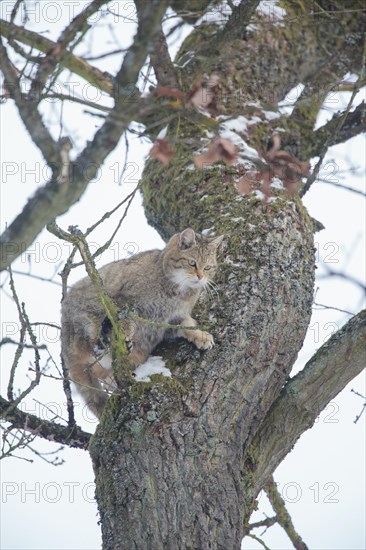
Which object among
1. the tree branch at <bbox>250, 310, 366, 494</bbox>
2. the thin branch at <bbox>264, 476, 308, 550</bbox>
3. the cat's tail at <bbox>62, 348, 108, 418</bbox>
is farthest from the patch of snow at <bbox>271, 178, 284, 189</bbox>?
the thin branch at <bbox>264, 476, 308, 550</bbox>

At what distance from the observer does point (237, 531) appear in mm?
3086

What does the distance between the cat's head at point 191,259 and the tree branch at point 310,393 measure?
1.03 metres

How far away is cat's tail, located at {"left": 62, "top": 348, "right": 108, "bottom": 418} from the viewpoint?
4359mm

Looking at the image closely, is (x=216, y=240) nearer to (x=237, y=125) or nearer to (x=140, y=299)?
(x=140, y=299)

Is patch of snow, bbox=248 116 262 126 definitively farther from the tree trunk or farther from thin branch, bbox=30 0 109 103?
thin branch, bbox=30 0 109 103

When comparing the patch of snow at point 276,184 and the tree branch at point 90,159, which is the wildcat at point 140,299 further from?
the tree branch at point 90,159

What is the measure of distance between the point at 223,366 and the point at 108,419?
67 centimetres

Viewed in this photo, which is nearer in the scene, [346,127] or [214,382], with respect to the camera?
[214,382]

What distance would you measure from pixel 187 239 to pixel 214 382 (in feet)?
4.76

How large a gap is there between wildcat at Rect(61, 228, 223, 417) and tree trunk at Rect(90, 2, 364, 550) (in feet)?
0.66

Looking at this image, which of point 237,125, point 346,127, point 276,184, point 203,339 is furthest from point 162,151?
point 346,127

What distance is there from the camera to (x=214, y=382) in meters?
3.50

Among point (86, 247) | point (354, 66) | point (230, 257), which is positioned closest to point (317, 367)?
point (230, 257)

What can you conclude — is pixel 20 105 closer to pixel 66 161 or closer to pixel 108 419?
pixel 66 161
